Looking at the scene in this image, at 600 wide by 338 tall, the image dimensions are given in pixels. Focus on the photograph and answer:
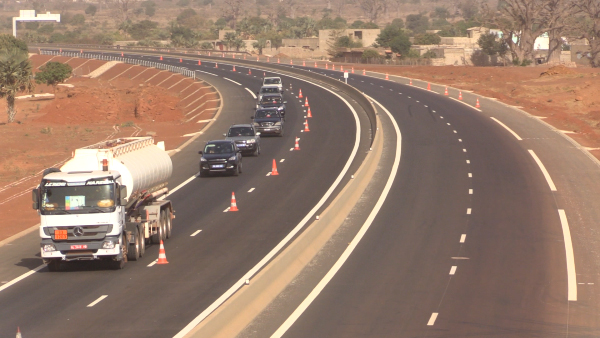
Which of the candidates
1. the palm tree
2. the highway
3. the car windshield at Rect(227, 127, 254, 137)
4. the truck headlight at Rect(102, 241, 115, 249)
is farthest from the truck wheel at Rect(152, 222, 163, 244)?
the palm tree

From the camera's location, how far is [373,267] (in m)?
22.9

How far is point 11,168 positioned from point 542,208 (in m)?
28.5

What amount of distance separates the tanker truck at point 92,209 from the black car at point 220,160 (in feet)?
48.9

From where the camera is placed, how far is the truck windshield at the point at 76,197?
21.5 m

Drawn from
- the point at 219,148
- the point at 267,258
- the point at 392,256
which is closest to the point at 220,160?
the point at 219,148

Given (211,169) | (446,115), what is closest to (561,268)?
(211,169)

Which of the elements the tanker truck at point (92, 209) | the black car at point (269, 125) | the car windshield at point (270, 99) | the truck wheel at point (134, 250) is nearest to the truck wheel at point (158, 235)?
the tanker truck at point (92, 209)

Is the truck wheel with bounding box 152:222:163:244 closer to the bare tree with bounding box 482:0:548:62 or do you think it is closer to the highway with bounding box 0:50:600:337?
the highway with bounding box 0:50:600:337

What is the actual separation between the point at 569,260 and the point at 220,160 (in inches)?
769

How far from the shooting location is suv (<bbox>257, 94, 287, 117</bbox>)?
60.8 metres

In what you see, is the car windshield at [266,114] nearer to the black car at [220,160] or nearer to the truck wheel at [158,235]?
the black car at [220,160]

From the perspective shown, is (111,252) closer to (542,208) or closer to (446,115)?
(542,208)

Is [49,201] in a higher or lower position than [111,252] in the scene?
higher

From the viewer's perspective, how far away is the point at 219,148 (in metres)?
40.3
